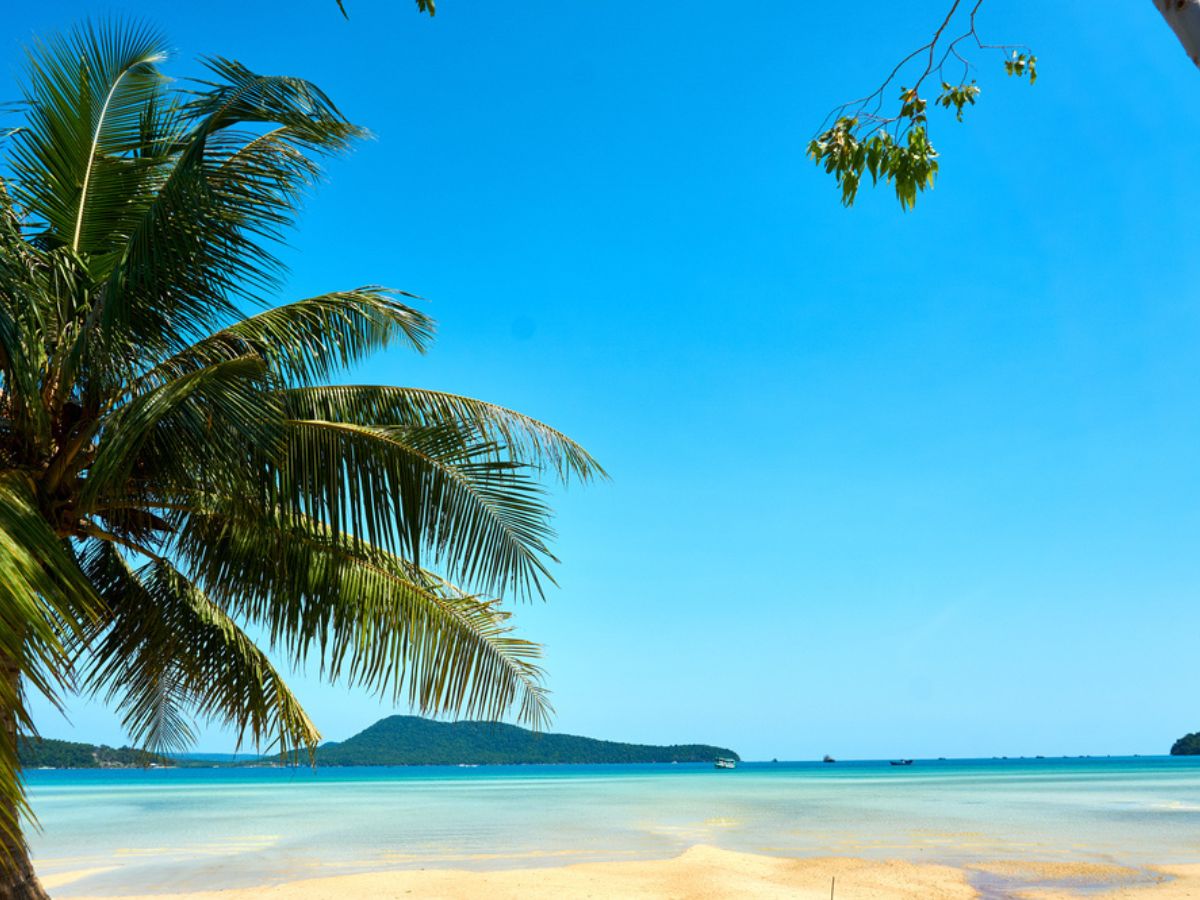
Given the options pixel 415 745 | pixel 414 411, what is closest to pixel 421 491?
pixel 414 411

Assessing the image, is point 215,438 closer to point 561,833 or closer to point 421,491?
point 421,491

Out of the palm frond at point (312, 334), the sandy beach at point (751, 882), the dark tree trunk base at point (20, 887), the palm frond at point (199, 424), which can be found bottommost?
the sandy beach at point (751, 882)

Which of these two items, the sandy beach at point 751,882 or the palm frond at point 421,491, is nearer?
the palm frond at point 421,491

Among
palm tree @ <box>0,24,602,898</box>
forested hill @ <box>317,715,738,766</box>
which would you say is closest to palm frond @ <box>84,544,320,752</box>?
palm tree @ <box>0,24,602,898</box>

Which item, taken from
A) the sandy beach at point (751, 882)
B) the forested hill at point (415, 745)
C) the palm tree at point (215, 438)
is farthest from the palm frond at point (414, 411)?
the forested hill at point (415, 745)

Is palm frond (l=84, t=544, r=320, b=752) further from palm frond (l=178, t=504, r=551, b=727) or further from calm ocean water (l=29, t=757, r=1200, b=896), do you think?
calm ocean water (l=29, t=757, r=1200, b=896)

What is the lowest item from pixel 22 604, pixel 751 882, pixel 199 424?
pixel 751 882

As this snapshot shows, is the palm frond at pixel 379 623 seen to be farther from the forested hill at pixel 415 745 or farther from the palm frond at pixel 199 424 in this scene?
the forested hill at pixel 415 745

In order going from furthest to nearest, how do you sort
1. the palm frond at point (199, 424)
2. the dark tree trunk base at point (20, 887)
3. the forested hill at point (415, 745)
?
the forested hill at point (415, 745) → the dark tree trunk base at point (20, 887) → the palm frond at point (199, 424)

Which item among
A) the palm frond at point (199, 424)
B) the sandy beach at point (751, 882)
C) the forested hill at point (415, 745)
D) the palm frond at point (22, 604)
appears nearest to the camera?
the palm frond at point (22, 604)

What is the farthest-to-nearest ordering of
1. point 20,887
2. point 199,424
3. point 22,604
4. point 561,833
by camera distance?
point 561,833 < point 20,887 < point 199,424 < point 22,604

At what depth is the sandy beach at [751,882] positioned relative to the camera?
46.9ft

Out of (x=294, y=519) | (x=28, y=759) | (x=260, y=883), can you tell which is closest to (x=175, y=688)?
(x=28, y=759)

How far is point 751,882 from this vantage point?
Result: 15.5 m
